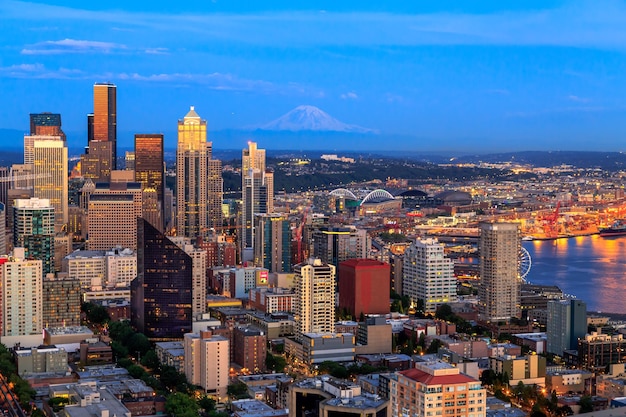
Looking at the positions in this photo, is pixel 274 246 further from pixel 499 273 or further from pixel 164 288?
pixel 164 288

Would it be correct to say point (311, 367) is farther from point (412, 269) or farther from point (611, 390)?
point (412, 269)

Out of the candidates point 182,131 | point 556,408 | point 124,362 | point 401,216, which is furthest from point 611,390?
point 401,216

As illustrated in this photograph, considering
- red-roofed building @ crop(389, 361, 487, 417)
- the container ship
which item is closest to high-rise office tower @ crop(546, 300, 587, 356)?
red-roofed building @ crop(389, 361, 487, 417)

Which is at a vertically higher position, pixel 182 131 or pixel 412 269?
pixel 182 131

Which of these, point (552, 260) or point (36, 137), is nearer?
point (552, 260)

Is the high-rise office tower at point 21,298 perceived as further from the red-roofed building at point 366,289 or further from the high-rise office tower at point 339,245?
the high-rise office tower at point 339,245

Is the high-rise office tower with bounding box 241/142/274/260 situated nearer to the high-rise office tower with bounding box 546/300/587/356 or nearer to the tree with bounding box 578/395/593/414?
the high-rise office tower with bounding box 546/300/587/356
